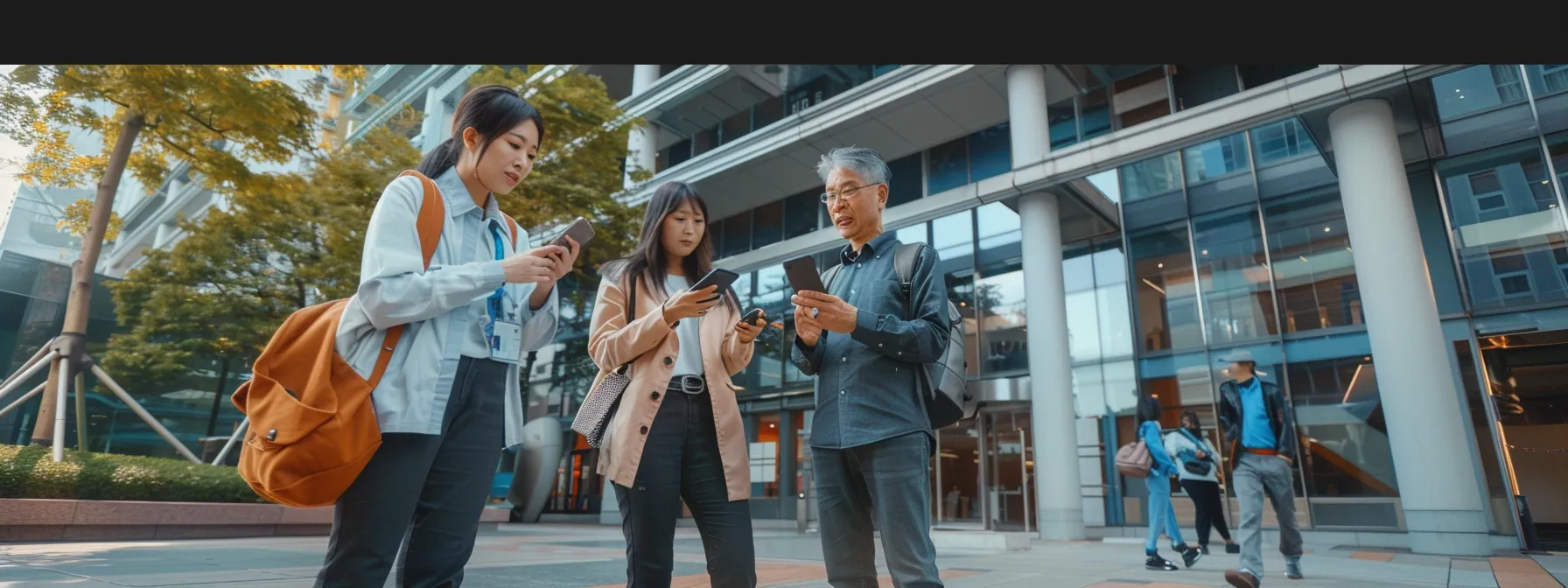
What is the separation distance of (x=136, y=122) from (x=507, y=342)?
405 inches

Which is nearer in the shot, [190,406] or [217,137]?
[217,137]

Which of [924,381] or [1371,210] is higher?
[1371,210]

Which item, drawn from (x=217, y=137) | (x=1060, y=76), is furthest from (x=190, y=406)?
(x=1060, y=76)

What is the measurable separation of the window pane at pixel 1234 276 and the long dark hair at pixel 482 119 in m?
14.3

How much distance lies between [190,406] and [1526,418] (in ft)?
100

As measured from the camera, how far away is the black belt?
7.96 ft

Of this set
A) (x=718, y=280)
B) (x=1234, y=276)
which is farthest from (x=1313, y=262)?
(x=718, y=280)

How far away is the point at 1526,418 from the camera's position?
13109mm

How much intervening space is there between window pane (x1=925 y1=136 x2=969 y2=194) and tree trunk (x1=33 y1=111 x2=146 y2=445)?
13.8 metres

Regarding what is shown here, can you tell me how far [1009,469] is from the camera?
14344mm

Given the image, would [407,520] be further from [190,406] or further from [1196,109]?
[190,406]

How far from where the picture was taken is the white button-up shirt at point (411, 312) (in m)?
1.80

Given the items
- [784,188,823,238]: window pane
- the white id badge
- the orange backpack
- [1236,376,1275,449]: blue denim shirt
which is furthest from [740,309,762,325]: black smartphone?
[784,188,823,238]: window pane

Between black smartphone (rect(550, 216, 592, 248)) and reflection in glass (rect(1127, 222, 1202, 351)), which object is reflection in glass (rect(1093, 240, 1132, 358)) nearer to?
reflection in glass (rect(1127, 222, 1202, 351))
